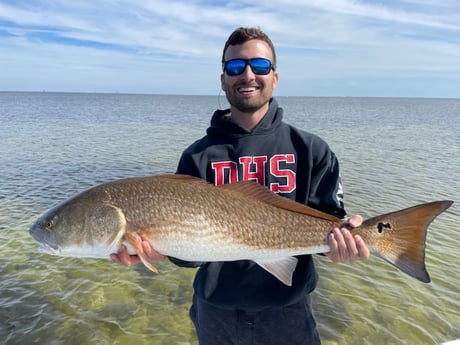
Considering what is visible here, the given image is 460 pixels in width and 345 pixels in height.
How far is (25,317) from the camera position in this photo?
6465 millimetres

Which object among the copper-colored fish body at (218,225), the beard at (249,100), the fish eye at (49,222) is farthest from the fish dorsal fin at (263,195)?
the fish eye at (49,222)

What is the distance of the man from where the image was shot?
3.12 metres

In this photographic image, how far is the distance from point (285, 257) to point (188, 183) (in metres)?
1.00

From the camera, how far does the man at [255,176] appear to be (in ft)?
10.2

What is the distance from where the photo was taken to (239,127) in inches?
134

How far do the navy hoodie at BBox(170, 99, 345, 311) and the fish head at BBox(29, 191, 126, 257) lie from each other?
0.60m

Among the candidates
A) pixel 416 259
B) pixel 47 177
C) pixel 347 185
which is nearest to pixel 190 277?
pixel 416 259

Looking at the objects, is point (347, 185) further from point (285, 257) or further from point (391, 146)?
point (391, 146)

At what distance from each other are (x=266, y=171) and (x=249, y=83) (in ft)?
2.58

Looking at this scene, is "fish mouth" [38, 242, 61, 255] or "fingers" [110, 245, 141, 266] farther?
"fish mouth" [38, 242, 61, 255]

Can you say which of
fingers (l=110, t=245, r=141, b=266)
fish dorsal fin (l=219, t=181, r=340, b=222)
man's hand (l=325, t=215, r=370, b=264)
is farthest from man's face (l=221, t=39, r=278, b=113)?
fingers (l=110, t=245, r=141, b=266)

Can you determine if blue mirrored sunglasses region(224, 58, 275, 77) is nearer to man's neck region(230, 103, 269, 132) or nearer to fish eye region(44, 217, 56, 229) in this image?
man's neck region(230, 103, 269, 132)

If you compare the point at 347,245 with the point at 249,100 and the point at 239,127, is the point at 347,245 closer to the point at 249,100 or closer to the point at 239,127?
the point at 239,127

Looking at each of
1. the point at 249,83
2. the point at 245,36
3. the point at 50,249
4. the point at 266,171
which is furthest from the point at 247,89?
the point at 50,249
